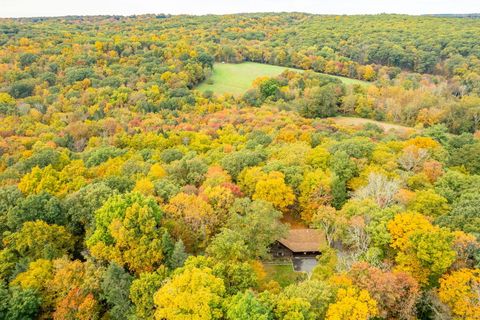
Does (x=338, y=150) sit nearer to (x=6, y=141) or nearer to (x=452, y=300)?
(x=452, y=300)

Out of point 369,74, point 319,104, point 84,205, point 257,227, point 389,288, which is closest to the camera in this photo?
point 389,288

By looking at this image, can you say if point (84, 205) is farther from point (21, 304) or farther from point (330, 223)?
point (330, 223)

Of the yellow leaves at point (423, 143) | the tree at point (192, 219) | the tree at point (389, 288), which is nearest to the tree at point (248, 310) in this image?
the tree at point (389, 288)

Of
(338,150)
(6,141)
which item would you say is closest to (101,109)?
(6,141)

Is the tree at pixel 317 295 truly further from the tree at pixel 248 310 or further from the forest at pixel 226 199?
the tree at pixel 248 310

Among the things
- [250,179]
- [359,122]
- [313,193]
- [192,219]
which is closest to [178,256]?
[192,219]

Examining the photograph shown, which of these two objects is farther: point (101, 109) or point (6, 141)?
point (101, 109)

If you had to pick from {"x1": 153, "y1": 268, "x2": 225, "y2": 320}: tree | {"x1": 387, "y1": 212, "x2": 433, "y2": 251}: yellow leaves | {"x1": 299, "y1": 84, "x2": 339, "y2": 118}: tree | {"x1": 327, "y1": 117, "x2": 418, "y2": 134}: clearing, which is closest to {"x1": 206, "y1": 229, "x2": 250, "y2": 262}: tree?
{"x1": 153, "y1": 268, "x2": 225, "y2": 320}: tree
